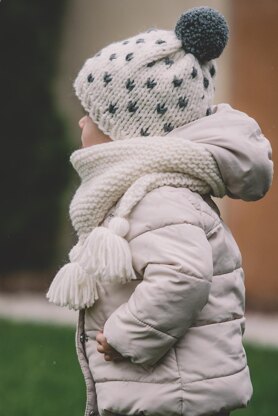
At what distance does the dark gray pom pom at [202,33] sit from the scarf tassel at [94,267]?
585 millimetres

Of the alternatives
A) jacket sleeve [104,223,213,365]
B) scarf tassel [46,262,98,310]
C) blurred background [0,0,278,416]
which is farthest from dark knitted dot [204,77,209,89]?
blurred background [0,0,278,416]

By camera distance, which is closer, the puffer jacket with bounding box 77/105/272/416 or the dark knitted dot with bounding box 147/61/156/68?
the puffer jacket with bounding box 77/105/272/416

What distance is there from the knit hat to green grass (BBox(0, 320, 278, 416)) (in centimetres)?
232

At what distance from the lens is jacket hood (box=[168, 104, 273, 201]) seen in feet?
9.70

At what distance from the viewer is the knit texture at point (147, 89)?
297 cm

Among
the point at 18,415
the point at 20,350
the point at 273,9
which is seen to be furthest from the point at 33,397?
the point at 273,9

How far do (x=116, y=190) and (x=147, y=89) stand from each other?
12.4 inches

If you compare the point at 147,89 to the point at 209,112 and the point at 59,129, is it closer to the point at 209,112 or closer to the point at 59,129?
the point at 209,112

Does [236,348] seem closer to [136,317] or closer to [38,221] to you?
[136,317]

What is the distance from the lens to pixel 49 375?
5750 mm

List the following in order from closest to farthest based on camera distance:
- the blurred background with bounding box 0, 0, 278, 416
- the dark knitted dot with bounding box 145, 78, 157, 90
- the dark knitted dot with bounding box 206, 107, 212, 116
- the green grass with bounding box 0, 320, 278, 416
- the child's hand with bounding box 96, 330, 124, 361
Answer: the child's hand with bounding box 96, 330, 124, 361
the dark knitted dot with bounding box 145, 78, 157, 90
the dark knitted dot with bounding box 206, 107, 212, 116
the green grass with bounding box 0, 320, 278, 416
the blurred background with bounding box 0, 0, 278, 416

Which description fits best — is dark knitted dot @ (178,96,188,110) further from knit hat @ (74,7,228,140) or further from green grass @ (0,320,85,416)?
green grass @ (0,320,85,416)

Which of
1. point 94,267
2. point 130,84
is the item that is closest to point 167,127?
point 130,84

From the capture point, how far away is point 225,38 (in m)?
3.05
